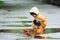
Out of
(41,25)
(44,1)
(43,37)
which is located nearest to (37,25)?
(41,25)

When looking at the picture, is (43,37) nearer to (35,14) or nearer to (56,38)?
(56,38)

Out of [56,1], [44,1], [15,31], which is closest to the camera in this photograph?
[15,31]

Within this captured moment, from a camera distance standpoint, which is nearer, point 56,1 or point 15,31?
point 15,31

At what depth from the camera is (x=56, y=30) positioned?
496cm

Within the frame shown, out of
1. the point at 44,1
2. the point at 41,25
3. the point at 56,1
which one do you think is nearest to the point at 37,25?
the point at 41,25

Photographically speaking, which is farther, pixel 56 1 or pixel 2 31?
pixel 56 1

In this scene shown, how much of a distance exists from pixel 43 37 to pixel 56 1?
9.75m

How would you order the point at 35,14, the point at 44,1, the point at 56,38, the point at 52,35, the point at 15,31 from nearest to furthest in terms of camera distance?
1. the point at 35,14
2. the point at 56,38
3. the point at 52,35
4. the point at 15,31
5. the point at 44,1

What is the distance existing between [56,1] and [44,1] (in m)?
3.37

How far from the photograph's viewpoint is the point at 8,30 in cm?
502

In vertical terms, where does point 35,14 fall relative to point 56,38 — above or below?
above

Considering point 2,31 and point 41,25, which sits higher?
point 41,25

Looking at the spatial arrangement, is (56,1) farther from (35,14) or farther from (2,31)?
(35,14)

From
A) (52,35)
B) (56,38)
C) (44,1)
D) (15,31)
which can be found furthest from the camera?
(44,1)
